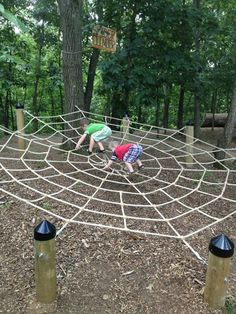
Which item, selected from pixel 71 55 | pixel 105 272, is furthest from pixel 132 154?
pixel 71 55

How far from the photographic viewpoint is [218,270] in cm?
231

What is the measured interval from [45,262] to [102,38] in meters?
3.52

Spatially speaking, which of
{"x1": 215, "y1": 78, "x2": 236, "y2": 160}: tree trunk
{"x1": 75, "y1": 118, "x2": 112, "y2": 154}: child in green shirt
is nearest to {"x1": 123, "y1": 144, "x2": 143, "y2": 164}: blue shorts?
{"x1": 75, "y1": 118, "x2": 112, "y2": 154}: child in green shirt

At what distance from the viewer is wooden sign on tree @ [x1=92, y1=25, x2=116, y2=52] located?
15.9 ft

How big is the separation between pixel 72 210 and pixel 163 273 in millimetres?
1171

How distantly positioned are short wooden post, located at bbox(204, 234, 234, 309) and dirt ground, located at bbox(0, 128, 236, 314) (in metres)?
Answer: 0.10

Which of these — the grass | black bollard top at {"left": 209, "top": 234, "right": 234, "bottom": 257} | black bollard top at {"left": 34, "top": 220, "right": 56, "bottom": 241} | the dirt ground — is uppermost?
black bollard top at {"left": 34, "top": 220, "right": 56, "bottom": 241}

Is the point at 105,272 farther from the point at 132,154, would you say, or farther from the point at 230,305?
the point at 132,154

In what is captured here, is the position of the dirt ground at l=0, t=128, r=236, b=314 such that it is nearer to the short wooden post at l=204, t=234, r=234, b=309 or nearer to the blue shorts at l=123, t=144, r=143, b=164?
the short wooden post at l=204, t=234, r=234, b=309

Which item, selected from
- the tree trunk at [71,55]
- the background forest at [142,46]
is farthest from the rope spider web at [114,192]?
the background forest at [142,46]

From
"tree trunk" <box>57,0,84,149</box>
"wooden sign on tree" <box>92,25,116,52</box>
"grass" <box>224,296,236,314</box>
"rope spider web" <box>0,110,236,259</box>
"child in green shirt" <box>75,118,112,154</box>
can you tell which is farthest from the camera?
"wooden sign on tree" <box>92,25,116,52</box>

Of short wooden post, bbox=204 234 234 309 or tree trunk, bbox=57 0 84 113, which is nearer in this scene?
short wooden post, bbox=204 234 234 309

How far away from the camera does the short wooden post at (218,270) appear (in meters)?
2.21

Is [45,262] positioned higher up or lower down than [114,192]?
higher up
